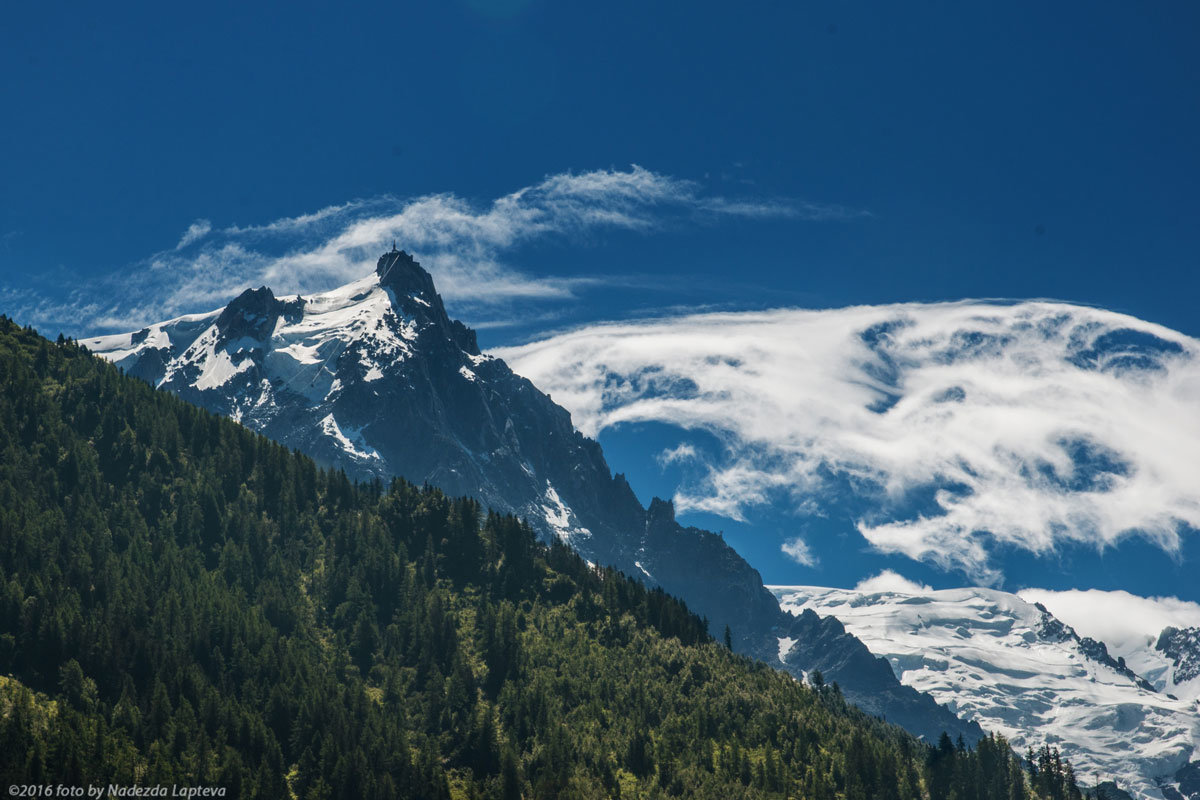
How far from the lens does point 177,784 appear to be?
198 m

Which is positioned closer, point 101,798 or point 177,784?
point 101,798

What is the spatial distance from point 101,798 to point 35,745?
1382 centimetres

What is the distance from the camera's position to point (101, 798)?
184 meters

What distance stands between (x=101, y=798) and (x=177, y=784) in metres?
15.4

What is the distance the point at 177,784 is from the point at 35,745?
22143mm

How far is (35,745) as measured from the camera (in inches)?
7402
